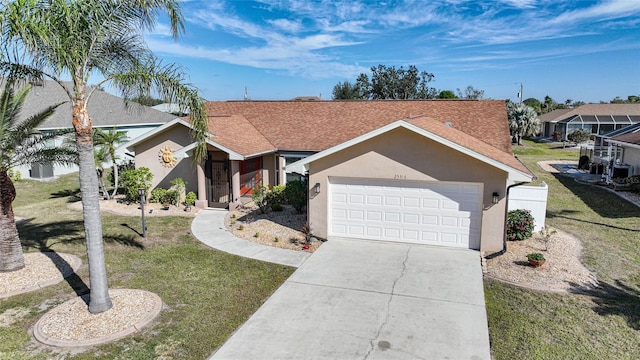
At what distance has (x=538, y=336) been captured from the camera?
24.8ft

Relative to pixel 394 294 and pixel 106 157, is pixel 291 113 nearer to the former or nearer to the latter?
pixel 106 157

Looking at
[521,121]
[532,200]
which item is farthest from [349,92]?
[532,200]

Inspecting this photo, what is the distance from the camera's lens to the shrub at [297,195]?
52.8ft

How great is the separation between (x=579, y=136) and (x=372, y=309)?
160ft

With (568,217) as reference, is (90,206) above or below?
above

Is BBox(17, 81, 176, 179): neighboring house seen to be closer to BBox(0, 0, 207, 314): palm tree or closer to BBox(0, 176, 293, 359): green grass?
BBox(0, 176, 293, 359): green grass

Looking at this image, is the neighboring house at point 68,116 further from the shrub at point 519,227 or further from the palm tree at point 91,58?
the shrub at point 519,227

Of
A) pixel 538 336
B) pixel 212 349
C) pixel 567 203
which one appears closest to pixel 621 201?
pixel 567 203

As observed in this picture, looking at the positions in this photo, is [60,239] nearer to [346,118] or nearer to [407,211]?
[407,211]

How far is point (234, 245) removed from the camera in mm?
13008

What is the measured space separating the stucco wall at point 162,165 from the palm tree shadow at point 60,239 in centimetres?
458

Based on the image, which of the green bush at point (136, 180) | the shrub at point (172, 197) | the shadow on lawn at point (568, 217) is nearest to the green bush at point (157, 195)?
the shrub at point (172, 197)

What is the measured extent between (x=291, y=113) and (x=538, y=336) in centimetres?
1822

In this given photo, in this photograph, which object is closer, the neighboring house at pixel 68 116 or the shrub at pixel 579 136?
the neighboring house at pixel 68 116
